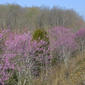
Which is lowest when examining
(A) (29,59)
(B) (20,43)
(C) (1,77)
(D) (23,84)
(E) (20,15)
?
(D) (23,84)

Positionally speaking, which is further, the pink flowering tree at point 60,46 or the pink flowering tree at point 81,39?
the pink flowering tree at point 81,39

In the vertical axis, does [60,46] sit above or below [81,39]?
below

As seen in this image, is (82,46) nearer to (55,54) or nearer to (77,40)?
(77,40)

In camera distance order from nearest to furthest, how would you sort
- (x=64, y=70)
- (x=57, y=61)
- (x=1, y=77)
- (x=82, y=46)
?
1. (x=1, y=77)
2. (x=64, y=70)
3. (x=57, y=61)
4. (x=82, y=46)

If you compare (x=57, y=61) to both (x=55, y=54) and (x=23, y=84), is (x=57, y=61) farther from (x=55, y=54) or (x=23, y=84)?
(x=23, y=84)

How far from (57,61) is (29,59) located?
4628 mm

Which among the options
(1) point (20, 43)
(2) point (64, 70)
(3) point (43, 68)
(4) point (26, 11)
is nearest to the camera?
(1) point (20, 43)

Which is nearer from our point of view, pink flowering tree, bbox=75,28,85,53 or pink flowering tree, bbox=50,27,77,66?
pink flowering tree, bbox=50,27,77,66

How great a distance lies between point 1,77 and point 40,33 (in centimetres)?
474

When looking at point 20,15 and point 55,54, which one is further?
point 20,15

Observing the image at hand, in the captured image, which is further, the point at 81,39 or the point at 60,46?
the point at 81,39

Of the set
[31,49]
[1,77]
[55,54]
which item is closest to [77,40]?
[55,54]

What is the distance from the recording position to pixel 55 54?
10484 mm

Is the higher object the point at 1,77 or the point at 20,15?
the point at 20,15
